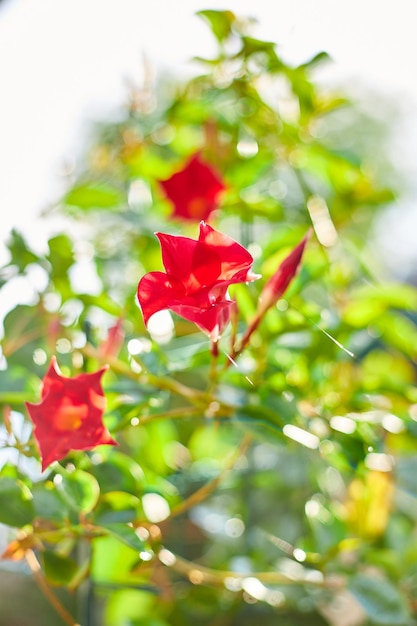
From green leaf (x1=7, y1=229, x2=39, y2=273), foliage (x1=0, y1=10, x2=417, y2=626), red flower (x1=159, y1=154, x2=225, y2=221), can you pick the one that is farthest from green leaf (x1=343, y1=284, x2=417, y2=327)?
green leaf (x1=7, y1=229, x2=39, y2=273)

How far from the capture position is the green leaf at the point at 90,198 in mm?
694

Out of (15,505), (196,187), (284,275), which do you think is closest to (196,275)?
(284,275)

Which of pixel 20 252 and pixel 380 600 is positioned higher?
pixel 20 252

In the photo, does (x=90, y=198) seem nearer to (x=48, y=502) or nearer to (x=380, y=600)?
(x=48, y=502)

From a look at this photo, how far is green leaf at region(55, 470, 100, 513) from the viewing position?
1.44 ft

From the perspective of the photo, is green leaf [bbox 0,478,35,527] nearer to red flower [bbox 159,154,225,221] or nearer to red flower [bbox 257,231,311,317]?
red flower [bbox 257,231,311,317]

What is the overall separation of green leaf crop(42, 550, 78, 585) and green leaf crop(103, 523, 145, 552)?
6cm

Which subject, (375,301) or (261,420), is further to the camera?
(375,301)

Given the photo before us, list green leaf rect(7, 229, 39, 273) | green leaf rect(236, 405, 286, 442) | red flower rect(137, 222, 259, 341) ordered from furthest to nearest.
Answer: green leaf rect(7, 229, 39, 273) < green leaf rect(236, 405, 286, 442) < red flower rect(137, 222, 259, 341)

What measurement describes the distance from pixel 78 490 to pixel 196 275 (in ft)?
0.56

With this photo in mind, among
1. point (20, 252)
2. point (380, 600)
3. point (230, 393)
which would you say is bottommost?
point (380, 600)

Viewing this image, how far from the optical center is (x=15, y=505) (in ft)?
1.49

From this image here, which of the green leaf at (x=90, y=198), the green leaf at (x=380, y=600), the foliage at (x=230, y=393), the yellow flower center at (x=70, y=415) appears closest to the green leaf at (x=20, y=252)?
the foliage at (x=230, y=393)

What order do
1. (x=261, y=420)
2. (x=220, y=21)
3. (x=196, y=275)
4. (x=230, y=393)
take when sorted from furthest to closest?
1. (x=220, y=21)
2. (x=230, y=393)
3. (x=261, y=420)
4. (x=196, y=275)
